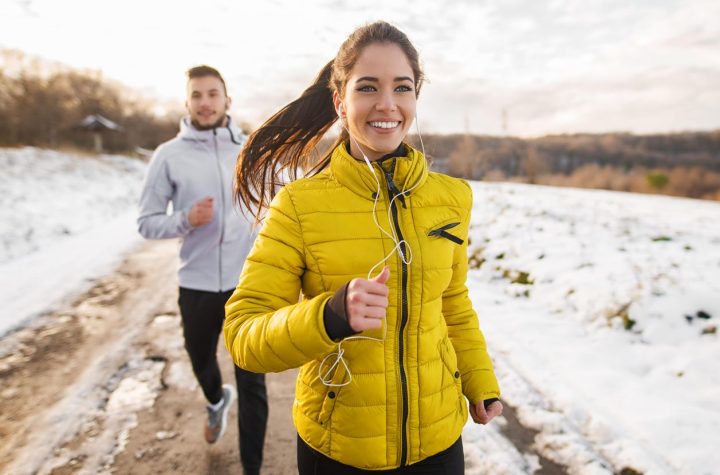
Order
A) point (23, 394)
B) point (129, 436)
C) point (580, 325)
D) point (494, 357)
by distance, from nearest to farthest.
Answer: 1. point (129, 436)
2. point (23, 394)
3. point (494, 357)
4. point (580, 325)

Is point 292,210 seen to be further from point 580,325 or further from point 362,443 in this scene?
point 580,325

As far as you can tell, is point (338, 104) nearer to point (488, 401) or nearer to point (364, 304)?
point (364, 304)

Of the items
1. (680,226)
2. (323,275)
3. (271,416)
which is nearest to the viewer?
(323,275)

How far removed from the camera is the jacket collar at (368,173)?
139cm

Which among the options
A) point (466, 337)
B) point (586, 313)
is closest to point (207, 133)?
point (466, 337)

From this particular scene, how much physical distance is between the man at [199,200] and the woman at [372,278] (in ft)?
4.42

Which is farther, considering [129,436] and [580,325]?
[580,325]

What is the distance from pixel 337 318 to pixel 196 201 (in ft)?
6.20

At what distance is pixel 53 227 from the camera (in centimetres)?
1054

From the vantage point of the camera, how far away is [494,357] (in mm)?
3980

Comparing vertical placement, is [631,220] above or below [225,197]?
below

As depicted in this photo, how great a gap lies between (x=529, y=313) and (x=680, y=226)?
14.7 ft

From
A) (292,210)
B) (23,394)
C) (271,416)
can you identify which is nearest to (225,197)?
(292,210)

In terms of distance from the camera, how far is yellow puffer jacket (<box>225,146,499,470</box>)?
1.30 m
